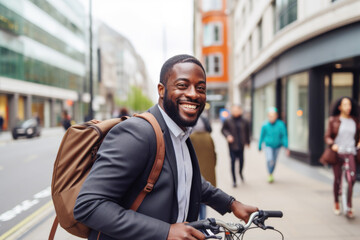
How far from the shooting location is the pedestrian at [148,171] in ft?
4.12

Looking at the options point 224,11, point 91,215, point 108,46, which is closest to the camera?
point 91,215

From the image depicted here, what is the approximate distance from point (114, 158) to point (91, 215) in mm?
244

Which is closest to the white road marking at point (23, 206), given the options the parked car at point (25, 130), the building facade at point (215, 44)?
the parked car at point (25, 130)

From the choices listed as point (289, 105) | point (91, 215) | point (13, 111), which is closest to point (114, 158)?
point (91, 215)

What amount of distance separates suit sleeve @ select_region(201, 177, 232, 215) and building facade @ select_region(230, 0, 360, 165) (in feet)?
22.7

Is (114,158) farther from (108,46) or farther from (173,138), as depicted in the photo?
(108,46)

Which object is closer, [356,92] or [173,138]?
[173,138]

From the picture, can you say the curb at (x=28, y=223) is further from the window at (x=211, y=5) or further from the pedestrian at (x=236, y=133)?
the window at (x=211, y=5)

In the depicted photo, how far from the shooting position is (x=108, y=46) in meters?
75.3

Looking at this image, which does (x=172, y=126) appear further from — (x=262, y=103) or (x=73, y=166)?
(x=262, y=103)

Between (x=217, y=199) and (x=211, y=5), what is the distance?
3975 cm

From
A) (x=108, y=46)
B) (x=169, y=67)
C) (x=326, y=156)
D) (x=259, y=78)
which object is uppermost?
(x=108, y=46)

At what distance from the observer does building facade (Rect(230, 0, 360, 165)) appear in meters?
7.93

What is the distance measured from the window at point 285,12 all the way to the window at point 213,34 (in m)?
25.9
